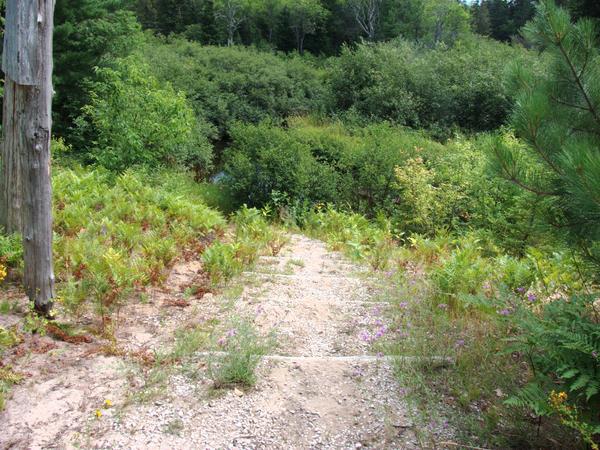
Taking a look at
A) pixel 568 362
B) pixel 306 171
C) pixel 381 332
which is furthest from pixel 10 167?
pixel 306 171

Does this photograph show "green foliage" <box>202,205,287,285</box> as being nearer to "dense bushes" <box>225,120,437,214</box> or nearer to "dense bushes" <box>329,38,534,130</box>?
"dense bushes" <box>225,120,437,214</box>

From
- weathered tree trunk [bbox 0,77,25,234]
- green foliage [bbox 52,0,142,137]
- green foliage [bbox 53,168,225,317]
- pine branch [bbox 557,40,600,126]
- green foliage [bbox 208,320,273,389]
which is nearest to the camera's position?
pine branch [bbox 557,40,600,126]

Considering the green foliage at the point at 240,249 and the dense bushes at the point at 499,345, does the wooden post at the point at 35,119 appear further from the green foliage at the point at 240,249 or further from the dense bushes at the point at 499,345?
the dense bushes at the point at 499,345

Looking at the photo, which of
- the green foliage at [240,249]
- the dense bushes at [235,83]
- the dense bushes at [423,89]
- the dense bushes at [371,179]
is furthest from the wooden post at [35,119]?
the dense bushes at [423,89]

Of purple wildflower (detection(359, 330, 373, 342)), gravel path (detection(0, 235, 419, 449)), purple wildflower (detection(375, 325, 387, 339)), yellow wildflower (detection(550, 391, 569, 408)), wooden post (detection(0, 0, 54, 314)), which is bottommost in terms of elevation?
gravel path (detection(0, 235, 419, 449))

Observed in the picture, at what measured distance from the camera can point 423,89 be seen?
18469 mm

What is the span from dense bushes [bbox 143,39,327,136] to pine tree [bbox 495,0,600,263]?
16.0m

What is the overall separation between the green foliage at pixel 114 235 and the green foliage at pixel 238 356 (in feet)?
3.55

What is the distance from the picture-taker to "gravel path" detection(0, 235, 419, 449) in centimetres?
312

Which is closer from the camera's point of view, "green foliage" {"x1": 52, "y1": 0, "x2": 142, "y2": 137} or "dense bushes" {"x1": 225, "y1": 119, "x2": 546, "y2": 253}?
"dense bushes" {"x1": 225, "y1": 119, "x2": 546, "y2": 253}

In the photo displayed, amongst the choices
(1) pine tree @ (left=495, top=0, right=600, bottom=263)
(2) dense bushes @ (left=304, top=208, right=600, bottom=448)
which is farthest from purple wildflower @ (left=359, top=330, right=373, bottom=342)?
(1) pine tree @ (left=495, top=0, right=600, bottom=263)

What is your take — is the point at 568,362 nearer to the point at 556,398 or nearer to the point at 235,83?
the point at 556,398

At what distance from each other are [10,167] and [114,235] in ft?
3.88

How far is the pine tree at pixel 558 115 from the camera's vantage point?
3.03 m
